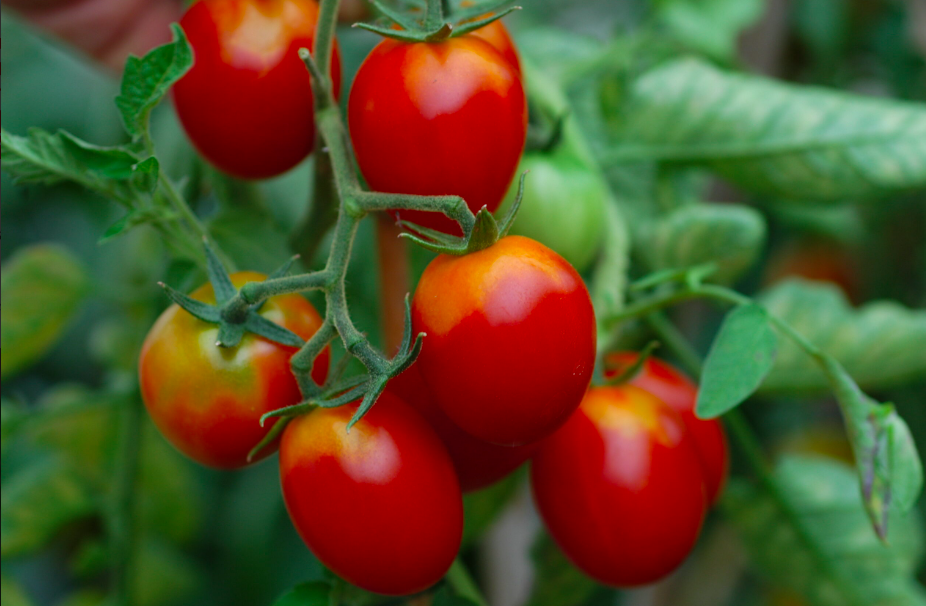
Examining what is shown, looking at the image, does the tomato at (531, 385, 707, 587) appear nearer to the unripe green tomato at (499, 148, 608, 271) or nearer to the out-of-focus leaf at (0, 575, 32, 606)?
the unripe green tomato at (499, 148, 608, 271)

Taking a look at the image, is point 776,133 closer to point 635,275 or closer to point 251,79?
point 635,275

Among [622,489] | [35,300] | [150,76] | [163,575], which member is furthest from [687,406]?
[163,575]

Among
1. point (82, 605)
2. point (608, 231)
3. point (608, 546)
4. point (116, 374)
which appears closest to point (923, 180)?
point (608, 231)

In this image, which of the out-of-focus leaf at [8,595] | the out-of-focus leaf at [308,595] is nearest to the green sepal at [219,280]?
the out-of-focus leaf at [308,595]

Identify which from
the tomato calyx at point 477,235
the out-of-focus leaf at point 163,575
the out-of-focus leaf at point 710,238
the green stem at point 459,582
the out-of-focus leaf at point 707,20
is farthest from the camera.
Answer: the out-of-focus leaf at point 163,575

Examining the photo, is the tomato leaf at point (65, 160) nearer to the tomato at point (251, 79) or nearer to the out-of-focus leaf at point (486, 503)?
the tomato at point (251, 79)
